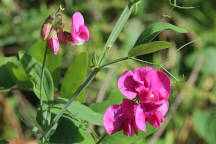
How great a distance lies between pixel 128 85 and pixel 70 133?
22cm

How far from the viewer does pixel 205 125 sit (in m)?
2.26

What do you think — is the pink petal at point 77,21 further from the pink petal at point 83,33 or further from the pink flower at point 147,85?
the pink flower at point 147,85

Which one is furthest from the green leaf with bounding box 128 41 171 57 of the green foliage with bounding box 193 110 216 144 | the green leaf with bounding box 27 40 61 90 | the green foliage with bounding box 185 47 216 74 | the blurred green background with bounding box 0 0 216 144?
the green foliage with bounding box 185 47 216 74

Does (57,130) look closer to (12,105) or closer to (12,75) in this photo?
(12,75)

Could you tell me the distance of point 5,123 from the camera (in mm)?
2018

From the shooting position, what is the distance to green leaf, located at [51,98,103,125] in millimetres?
788

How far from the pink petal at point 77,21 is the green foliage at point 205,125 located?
1678 millimetres

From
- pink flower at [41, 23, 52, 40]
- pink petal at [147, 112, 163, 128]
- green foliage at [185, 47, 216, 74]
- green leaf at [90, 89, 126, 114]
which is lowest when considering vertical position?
green foliage at [185, 47, 216, 74]

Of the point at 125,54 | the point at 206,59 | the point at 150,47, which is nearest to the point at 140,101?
the point at 150,47

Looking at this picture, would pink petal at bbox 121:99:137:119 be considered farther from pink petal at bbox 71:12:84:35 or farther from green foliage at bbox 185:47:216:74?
green foliage at bbox 185:47:216:74

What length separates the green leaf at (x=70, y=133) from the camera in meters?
0.82

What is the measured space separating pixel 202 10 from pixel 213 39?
308 millimetres

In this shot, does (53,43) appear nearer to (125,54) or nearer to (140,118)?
(140,118)

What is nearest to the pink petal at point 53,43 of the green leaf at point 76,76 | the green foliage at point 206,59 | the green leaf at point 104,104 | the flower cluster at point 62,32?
the flower cluster at point 62,32
